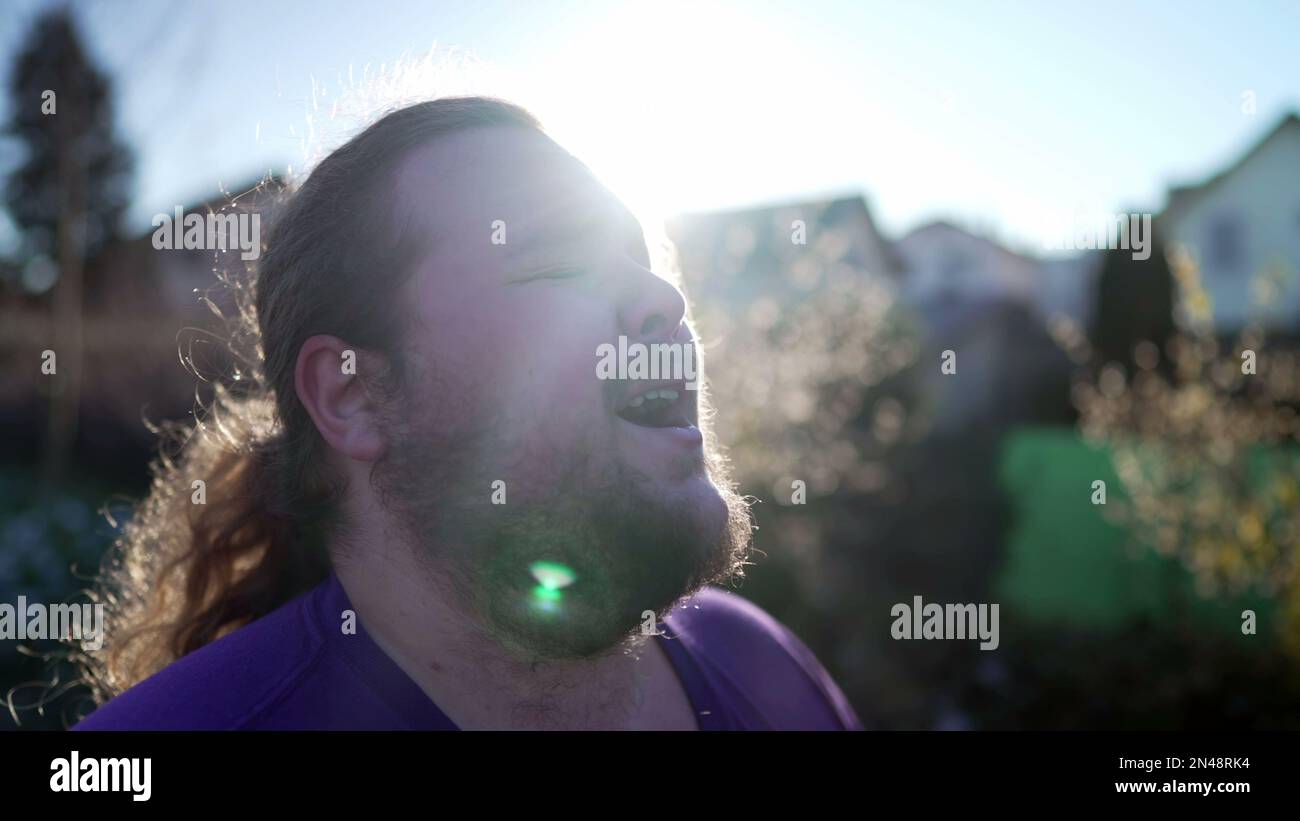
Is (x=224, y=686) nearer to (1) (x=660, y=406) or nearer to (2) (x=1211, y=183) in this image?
(1) (x=660, y=406)

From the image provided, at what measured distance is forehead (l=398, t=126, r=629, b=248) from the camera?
67.6 inches

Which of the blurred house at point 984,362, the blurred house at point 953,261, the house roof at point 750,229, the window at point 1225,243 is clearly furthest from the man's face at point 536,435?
the blurred house at point 953,261

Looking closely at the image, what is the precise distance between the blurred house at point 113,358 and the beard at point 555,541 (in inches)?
276

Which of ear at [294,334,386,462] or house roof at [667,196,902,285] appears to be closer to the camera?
ear at [294,334,386,462]

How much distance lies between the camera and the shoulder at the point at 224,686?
55.4 inches

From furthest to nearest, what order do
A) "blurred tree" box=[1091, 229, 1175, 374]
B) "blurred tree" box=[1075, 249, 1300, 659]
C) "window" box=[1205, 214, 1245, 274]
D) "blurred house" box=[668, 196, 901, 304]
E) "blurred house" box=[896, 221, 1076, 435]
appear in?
1. "window" box=[1205, 214, 1245, 274]
2. "blurred tree" box=[1091, 229, 1175, 374]
3. "blurred house" box=[896, 221, 1076, 435]
4. "blurred house" box=[668, 196, 901, 304]
5. "blurred tree" box=[1075, 249, 1300, 659]

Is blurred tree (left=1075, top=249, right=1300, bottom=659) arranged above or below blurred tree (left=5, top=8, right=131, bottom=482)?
below

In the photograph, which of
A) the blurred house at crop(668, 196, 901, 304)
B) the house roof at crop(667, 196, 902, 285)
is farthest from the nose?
the blurred house at crop(668, 196, 901, 304)

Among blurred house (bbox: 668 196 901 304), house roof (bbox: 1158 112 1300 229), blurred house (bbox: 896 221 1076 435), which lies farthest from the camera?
house roof (bbox: 1158 112 1300 229)

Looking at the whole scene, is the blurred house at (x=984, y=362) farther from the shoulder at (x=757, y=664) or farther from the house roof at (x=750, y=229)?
the shoulder at (x=757, y=664)

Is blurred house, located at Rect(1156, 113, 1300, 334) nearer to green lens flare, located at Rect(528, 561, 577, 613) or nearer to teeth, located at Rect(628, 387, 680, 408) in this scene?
teeth, located at Rect(628, 387, 680, 408)

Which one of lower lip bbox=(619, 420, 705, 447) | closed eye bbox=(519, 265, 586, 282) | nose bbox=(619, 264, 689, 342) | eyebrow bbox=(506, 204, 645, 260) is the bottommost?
lower lip bbox=(619, 420, 705, 447)
